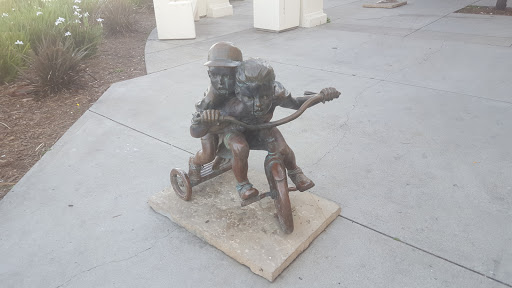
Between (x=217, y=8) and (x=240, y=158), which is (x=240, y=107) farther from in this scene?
(x=217, y=8)

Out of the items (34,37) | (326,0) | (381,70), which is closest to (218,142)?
(381,70)

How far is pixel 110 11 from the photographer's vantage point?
859cm

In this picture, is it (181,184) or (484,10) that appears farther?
(484,10)

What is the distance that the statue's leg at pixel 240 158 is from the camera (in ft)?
7.77

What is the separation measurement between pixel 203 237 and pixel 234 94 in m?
0.94

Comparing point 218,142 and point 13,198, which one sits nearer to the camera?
point 218,142

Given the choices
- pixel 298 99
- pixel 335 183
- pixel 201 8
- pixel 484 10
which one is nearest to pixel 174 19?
pixel 201 8

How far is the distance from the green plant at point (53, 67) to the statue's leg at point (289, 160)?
377 centimetres

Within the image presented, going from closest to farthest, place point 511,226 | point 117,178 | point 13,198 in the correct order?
point 511,226 < point 13,198 < point 117,178

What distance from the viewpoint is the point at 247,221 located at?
8.46ft

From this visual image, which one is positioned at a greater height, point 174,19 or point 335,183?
point 174,19

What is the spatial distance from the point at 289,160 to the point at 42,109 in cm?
363

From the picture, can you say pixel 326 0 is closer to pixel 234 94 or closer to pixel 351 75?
pixel 351 75

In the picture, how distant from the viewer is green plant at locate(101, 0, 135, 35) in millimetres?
8484
